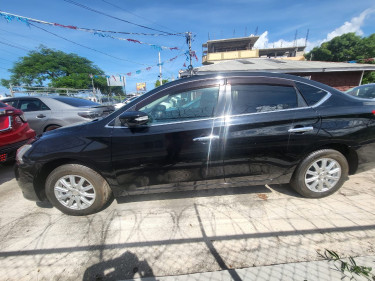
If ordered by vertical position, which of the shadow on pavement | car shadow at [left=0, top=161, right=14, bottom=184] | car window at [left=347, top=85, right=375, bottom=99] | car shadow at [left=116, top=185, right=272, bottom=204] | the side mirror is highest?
car window at [left=347, top=85, right=375, bottom=99]

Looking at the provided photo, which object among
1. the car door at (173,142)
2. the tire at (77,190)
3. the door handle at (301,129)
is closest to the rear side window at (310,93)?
Answer: the door handle at (301,129)

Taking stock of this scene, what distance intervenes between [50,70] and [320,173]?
41.9m

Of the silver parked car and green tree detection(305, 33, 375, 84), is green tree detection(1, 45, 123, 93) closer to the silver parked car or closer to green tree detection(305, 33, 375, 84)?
the silver parked car

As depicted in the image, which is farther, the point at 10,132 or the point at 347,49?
the point at 347,49

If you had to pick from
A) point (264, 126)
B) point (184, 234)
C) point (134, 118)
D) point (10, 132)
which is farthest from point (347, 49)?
point (10, 132)

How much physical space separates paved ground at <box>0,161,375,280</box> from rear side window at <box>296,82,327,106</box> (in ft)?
4.23

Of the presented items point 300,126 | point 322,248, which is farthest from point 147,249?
point 300,126

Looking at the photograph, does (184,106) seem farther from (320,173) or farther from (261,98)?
(320,173)

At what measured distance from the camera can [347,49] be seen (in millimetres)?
32906

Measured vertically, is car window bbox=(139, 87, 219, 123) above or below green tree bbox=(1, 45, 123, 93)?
below

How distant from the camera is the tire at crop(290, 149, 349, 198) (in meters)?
2.17

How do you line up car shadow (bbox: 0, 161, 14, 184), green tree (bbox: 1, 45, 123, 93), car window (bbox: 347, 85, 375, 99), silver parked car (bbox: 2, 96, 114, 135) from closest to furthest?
car shadow (bbox: 0, 161, 14, 184) → silver parked car (bbox: 2, 96, 114, 135) → car window (bbox: 347, 85, 375, 99) → green tree (bbox: 1, 45, 123, 93)

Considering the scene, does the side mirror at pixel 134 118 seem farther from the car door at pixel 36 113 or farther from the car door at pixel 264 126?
the car door at pixel 36 113

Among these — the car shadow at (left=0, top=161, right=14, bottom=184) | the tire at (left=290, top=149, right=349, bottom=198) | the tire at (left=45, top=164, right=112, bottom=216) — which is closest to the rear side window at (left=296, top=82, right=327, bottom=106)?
the tire at (left=290, top=149, right=349, bottom=198)
